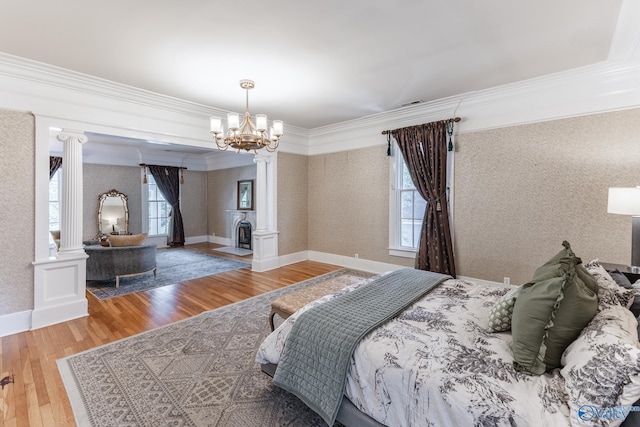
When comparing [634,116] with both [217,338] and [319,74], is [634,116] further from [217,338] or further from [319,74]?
[217,338]

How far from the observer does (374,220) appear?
5.32 m

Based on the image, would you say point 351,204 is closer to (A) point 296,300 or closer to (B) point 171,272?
(A) point 296,300

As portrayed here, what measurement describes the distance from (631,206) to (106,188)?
9.45 m

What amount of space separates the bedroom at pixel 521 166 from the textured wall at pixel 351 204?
4.8 inches

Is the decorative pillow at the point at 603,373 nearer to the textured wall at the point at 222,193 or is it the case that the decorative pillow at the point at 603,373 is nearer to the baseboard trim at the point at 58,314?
the baseboard trim at the point at 58,314

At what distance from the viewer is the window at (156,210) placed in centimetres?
809

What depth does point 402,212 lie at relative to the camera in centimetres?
502

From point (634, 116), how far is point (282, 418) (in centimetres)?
453

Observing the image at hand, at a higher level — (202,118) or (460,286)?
(202,118)

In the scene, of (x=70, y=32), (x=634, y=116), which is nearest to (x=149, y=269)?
(x=70, y=32)

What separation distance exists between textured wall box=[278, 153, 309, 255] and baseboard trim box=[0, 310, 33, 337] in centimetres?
362

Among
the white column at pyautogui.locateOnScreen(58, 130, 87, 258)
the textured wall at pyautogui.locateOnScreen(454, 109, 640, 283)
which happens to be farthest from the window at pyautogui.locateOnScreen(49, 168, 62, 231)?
the textured wall at pyautogui.locateOnScreen(454, 109, 640, 283)

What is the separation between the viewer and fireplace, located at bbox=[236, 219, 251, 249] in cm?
795

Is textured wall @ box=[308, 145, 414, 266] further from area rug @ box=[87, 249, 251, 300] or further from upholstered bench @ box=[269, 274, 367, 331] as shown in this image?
upholstered bench @ box=[269, 274, 367, 331]
